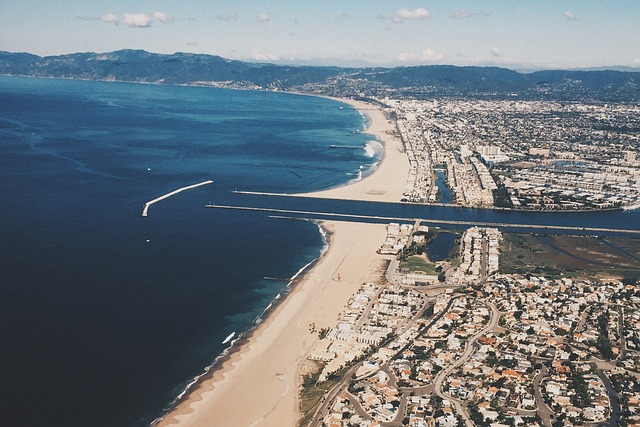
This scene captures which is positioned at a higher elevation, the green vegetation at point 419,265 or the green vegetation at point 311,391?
the green vegetation at point 419,265

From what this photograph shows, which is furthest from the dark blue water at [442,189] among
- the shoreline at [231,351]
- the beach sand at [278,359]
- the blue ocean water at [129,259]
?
the shoreline at [231,351]

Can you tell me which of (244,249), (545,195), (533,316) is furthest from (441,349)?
(545,195)

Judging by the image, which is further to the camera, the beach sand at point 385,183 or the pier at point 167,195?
the beach sand at point 385,183

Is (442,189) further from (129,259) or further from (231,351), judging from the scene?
(231,351)

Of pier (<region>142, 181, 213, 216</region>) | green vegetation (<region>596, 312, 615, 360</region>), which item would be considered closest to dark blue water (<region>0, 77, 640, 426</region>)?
pier (<region>142, 181, 213, 216</region>)

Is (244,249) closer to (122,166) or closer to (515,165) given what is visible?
(122,166)

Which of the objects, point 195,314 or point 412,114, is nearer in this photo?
point 195,314

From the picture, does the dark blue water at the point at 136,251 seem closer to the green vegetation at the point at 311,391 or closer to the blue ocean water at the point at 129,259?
the blue ocean water at the point at 129,259
